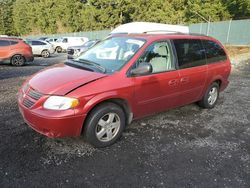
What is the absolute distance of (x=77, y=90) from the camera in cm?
384

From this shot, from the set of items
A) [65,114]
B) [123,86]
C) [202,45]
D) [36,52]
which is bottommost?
[36,52]

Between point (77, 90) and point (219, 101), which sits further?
point (219, 101)

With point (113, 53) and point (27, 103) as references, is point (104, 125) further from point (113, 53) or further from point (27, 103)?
point (113, 53)

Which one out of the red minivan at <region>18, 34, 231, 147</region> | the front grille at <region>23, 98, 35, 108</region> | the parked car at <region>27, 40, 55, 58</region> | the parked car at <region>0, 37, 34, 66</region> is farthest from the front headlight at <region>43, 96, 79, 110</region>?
the parked car at <region>27, 40, 55, 58</region>

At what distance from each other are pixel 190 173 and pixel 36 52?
67.4 ft

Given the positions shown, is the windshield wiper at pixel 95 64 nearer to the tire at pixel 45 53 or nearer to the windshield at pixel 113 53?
the windshield at pixel 113 53

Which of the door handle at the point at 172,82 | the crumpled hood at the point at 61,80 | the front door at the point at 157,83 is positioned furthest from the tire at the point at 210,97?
the crumpled hood at the point at 61,80

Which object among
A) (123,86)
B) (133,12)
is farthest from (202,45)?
(133,12)

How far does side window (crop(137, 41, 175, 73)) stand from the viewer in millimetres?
4727

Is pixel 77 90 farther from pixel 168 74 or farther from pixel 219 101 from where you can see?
pixel 219 101

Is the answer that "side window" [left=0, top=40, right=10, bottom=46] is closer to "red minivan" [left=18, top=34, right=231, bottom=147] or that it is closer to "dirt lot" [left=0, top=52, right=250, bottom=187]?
"dirt lot" [left=0, top=52, right=250, bottom=187]

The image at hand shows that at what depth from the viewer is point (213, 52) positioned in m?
6.29

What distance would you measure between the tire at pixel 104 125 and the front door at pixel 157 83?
407 millimetres

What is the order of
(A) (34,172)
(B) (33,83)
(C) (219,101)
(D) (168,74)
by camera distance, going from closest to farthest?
(A) (34,172), (B) (33,83), (D) (168,74), (C) (219,101)
